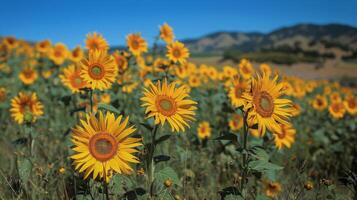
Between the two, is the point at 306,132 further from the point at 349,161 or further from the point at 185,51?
the point at 185,51

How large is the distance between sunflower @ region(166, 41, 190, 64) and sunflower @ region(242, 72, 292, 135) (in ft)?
7.86

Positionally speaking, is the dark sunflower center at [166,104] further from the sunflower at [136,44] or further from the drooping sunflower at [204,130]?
the drooping sunflower at [204,130]

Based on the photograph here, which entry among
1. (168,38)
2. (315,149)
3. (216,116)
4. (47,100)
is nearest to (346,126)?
(315,149)

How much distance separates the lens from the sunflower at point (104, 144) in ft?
8.25

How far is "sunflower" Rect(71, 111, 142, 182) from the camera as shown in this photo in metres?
2.52

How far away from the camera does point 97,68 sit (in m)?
3.38

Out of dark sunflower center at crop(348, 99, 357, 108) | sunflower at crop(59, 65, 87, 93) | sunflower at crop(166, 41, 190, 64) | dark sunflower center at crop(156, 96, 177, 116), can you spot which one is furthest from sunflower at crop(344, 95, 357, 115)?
dark sunflower center at crop(156, 96, 177, 116)

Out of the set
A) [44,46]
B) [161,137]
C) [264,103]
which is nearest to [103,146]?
[161,137]

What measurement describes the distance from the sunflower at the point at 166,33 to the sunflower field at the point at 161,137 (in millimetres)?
20

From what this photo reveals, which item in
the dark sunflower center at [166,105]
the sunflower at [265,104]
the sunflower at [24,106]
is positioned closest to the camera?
the sunflower at [265,104]

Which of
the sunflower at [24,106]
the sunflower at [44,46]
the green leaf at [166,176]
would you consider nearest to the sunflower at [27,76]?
the sunflower at [44,46]

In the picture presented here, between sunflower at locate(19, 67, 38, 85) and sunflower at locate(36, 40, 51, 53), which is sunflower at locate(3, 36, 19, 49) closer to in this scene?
sunflower at locate(36, 40, 51, 53)

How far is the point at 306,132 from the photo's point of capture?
7.98m

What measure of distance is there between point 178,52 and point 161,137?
2571 millimetres
